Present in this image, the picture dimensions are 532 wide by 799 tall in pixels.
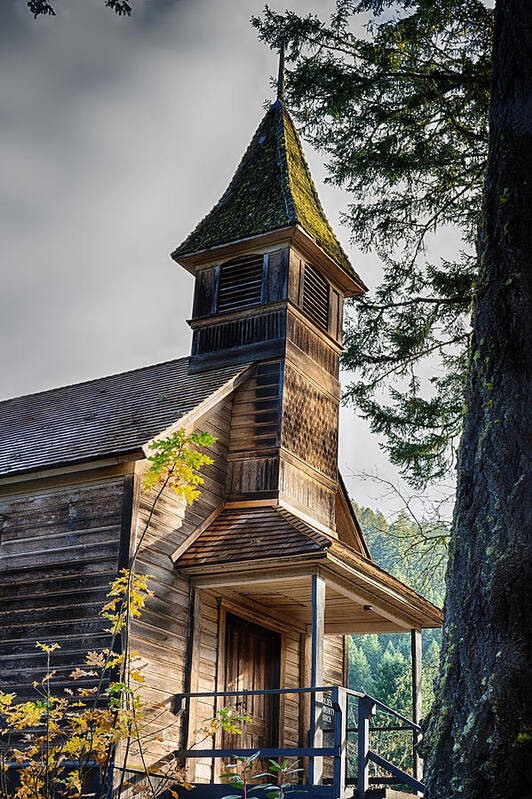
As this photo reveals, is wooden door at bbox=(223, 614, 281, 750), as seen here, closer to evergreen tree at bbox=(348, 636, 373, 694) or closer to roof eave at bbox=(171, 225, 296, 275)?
roof eave at bbox=(171, 225, 296, 275)

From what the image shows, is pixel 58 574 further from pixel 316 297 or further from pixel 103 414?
pixel 316 297

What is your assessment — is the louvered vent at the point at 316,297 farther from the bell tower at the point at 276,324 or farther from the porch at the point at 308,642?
the porch at the point at 308,642

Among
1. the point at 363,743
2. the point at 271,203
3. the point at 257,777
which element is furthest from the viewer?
the point at 271,203

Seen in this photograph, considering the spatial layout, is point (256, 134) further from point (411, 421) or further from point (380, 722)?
point (380, 722)

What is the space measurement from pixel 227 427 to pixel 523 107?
11.3 metres

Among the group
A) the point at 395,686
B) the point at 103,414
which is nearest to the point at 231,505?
the point at 103,414

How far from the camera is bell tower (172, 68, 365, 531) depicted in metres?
14.3

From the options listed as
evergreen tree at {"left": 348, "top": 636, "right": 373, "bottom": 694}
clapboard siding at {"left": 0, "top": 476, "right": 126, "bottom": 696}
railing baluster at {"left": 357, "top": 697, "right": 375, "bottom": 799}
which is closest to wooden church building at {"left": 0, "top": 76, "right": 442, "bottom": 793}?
clapboard siding at {"left": 0, "top": 476, "right": 126, "bottom": 696}

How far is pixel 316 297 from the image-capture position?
1600 centimetres

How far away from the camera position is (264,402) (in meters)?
14.5

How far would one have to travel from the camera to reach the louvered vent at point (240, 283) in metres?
15.5

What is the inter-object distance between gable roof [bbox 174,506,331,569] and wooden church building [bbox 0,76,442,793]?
3cm

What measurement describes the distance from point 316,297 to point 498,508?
519 inches

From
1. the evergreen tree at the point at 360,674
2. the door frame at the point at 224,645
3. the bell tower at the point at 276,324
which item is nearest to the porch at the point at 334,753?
the door frame at the point at 224,645
